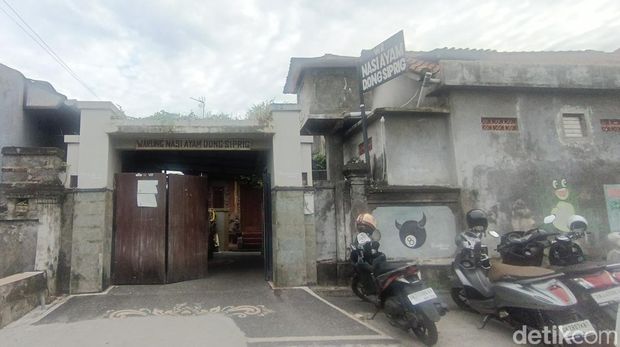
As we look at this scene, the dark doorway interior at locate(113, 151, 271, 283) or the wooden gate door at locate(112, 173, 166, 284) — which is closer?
the wooden gate door at locate(112, 173, 166, 284)

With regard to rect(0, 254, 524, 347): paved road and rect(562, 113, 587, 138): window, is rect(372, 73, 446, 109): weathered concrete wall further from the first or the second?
rect(0, 254, 524, 347): paved road

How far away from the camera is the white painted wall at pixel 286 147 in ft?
27.2

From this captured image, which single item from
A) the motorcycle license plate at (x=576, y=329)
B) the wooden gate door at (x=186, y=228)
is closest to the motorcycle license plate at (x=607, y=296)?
the motorcycle license plate at (x=576, y=329)

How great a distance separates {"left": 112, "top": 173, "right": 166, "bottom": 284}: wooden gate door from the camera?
8172 mm

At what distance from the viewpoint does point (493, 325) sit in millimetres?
6184

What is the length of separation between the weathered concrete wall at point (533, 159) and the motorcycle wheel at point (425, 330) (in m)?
4.18

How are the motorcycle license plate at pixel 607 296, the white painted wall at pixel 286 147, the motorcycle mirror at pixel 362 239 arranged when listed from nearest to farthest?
1. the motorcycle license plate at pixel 607 296
2. the motorcycle mirror at pixel 362 239
3. the white painted wall at pixel 286 147

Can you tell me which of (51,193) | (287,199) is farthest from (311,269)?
(51,193)

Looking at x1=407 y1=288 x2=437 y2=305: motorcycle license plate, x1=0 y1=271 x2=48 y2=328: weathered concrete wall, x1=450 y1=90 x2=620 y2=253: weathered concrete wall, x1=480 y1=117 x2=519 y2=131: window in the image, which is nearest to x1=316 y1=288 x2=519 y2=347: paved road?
x1=407 y1=288 x2=437 y2=305: motorcycle license plate

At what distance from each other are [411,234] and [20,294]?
281 inches

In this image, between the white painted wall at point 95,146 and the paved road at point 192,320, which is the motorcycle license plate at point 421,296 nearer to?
the paved road at point 192,320

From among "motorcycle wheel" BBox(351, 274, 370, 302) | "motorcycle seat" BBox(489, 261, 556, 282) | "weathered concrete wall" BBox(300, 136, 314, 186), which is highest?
"weathered concrete wall" BBox(300, 136, 314, 186)

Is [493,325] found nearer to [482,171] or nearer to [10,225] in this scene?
[482,171]
